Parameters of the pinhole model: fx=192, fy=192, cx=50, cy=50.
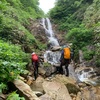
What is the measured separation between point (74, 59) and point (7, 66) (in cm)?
1178

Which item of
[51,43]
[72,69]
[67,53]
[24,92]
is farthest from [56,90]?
[51,43]

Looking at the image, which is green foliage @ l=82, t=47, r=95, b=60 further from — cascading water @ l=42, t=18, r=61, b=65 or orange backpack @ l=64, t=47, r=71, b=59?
orange backpack @ l=64, t=47, r=71, b=59

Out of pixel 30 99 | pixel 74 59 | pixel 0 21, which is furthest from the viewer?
pixel 74 59

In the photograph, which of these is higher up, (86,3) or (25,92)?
(86,3)

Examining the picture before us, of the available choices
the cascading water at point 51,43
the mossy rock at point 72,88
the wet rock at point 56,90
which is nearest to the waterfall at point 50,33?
the cascading water at point 51,43

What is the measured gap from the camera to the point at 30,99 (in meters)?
5.66

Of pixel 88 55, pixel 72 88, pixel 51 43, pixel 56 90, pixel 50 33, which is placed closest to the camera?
pixel 56 90

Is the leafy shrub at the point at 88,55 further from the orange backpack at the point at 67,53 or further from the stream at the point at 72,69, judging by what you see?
the orange backpack at the point at 67,53

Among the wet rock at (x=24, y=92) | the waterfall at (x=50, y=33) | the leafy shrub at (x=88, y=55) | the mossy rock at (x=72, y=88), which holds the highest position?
the waterfall at (x=50, y=33)

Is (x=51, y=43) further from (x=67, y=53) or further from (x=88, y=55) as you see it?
(x=67, y=53)

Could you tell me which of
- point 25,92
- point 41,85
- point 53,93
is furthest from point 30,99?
point 41,85

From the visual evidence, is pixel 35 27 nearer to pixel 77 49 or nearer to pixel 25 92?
pixel 77 49

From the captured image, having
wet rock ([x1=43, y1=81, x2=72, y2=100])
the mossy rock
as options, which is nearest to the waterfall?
the mossy rock

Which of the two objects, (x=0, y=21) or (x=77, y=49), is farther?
(x=77, y=49)
